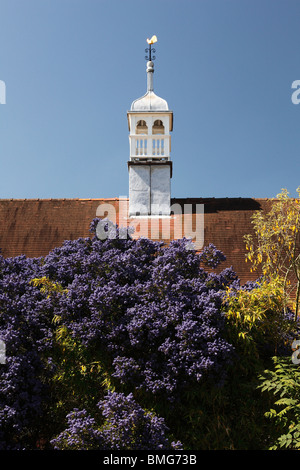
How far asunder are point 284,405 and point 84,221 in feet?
33.7

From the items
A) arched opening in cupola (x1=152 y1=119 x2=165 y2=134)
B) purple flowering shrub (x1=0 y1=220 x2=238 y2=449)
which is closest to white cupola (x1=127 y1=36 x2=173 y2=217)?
arched opening in cupola (x1=152 y1=119 x2=165 y2=134)

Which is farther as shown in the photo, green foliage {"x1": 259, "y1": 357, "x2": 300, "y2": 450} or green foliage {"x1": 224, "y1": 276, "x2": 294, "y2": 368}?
green foliage {"x1": 224, "y1": 276, "x2": 294, "y2": 368}

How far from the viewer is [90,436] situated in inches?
165

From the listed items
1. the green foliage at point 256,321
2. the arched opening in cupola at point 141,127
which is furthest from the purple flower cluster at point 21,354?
the arched opening in cupola at point 141,127

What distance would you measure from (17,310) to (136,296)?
62.2 inches

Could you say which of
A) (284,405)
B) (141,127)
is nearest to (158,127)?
(141,127)

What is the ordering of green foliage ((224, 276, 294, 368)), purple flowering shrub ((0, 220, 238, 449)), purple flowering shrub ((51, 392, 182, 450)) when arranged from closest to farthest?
1. purple flowering shrub ((51, 392, 182, 450))
2. purple flowering shrub ((0, 220, 238, 449))
3. green foliage ((224, 276, 294, 368))

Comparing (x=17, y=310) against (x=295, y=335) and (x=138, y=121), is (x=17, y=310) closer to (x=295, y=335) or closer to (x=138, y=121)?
(x=295, y=335)

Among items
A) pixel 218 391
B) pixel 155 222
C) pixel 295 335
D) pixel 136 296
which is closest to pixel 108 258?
pixel 136 296

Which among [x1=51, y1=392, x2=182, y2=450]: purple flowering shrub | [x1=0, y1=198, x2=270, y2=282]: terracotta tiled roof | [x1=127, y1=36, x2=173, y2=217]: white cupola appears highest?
[x1=127, y1=36, x2=173, y2=217]: white cupola

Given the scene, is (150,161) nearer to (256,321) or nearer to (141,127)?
(141,127)

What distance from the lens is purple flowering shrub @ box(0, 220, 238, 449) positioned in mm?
4441

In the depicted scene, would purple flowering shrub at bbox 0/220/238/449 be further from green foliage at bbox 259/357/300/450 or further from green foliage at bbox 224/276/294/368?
green foliage at bbox 259/357/300/450

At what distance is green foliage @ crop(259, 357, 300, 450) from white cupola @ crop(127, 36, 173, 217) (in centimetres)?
1060
